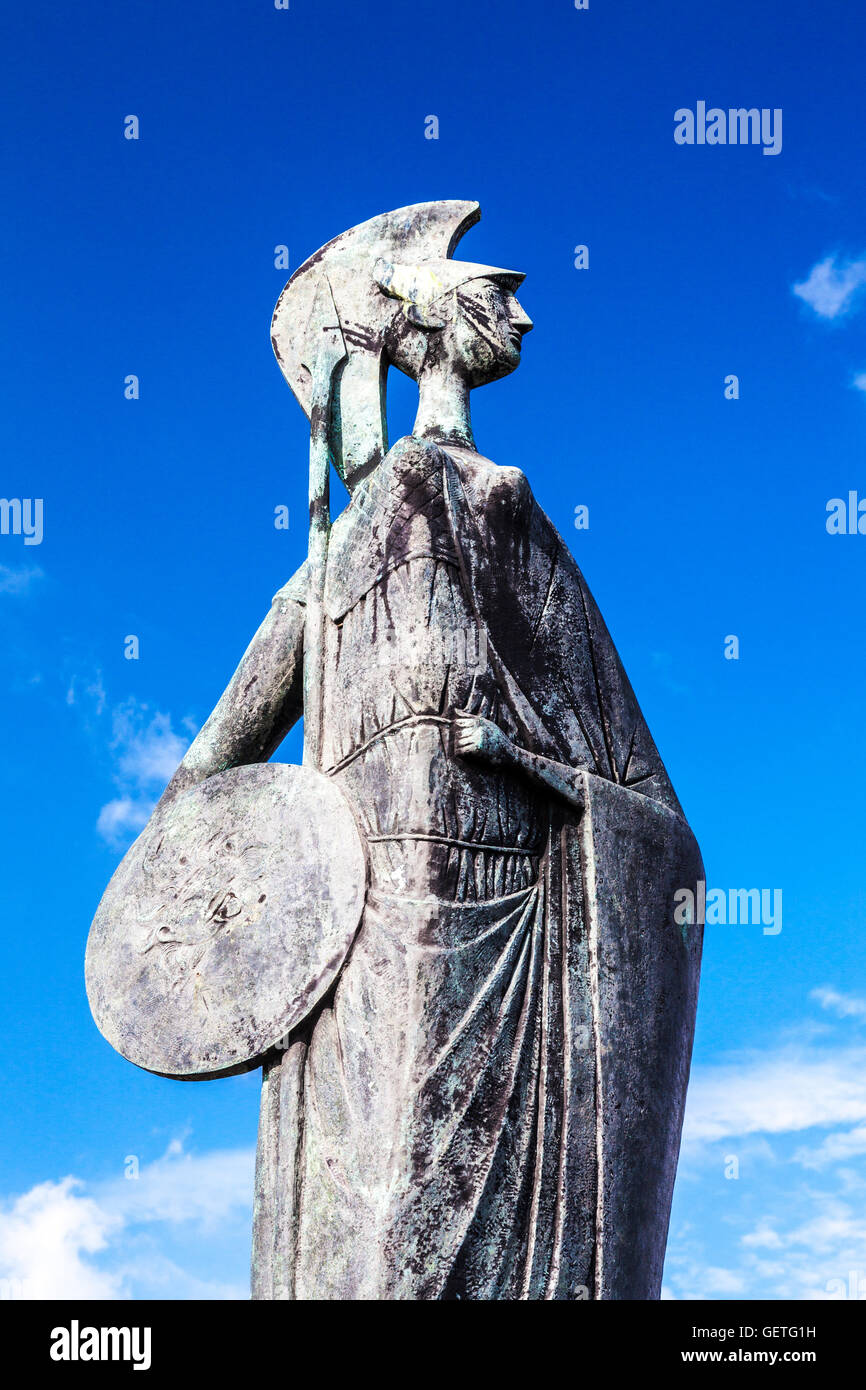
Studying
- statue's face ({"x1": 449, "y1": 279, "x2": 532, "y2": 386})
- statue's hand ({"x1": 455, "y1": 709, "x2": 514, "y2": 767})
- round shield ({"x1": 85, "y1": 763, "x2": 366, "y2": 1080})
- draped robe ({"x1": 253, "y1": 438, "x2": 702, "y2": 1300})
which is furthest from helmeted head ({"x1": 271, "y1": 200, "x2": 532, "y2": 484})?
round shield ({"x1": 85, "y1": 763, "x2": 366, "y2": 1080})

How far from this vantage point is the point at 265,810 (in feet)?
24.9

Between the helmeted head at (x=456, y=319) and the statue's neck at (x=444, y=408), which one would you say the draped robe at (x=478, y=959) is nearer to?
the statue's neck at (x=444, y=408)

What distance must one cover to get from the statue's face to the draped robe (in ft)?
1.72

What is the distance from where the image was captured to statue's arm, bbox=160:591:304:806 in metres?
8.28

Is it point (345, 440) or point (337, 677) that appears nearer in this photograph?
point (337, 677)

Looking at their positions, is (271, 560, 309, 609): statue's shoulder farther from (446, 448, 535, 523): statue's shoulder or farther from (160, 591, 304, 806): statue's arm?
(446, 448, 535, 523): statue's shoulder

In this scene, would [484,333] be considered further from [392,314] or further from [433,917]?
[433,917]

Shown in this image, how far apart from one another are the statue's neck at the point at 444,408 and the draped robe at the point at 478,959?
0.18 meters

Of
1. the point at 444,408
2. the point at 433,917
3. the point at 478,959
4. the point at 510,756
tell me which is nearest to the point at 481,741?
the point at 510,756

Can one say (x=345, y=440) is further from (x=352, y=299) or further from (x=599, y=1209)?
(x=599, y=1209)

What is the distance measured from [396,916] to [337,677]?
1292mm

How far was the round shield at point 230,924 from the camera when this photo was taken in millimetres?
7258

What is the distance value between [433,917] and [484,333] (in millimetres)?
3120

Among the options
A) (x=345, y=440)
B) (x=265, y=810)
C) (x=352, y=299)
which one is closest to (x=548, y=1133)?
(x=265, y=810)
